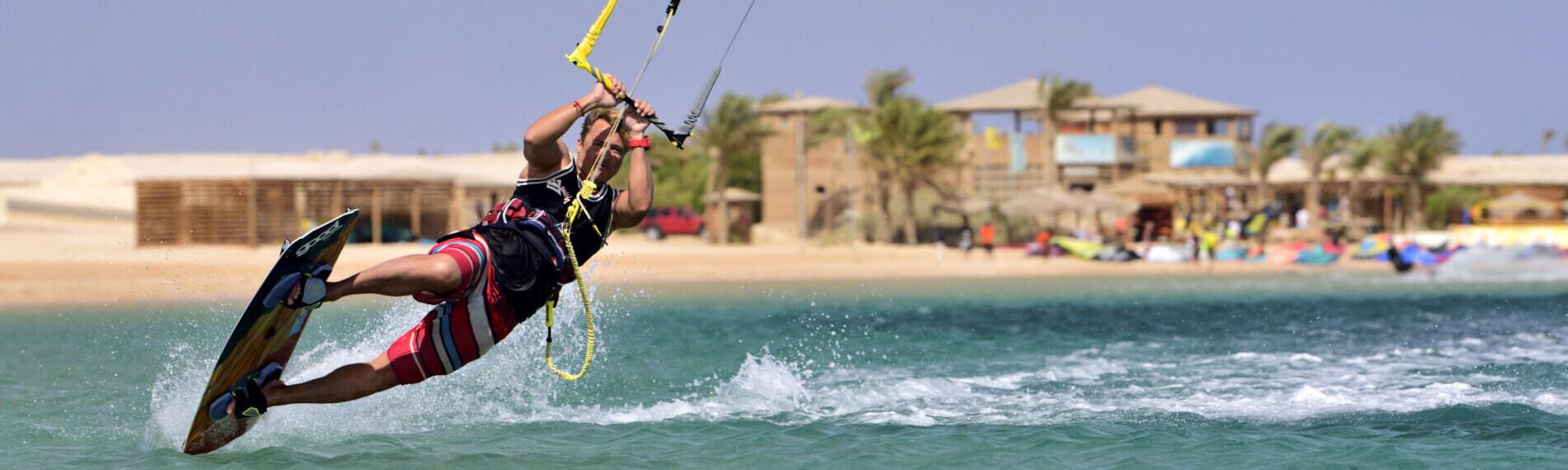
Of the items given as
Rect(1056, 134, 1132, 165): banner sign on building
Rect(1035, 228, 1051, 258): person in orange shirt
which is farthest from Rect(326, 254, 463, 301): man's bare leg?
Rect(1056, 134, 1132, 165): banner sign on building

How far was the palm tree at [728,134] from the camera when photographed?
4741cm

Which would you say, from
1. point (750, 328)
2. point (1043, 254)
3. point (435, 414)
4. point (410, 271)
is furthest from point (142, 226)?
point (410, 271)

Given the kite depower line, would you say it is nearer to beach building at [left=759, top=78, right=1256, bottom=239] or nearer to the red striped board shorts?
the red striped board shorts

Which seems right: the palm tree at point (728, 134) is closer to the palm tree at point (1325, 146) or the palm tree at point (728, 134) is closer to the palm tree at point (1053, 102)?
the palm tree at point (1053, 102)

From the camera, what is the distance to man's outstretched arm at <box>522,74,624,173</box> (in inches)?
294

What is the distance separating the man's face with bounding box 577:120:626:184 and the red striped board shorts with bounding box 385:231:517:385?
746 mm

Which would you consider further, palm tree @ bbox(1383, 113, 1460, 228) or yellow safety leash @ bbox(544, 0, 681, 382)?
palm tree @ bbox(1383, 113, 1460, 228)

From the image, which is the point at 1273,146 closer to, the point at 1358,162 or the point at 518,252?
the point at 1358,162

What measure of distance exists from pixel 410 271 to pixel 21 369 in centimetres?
877

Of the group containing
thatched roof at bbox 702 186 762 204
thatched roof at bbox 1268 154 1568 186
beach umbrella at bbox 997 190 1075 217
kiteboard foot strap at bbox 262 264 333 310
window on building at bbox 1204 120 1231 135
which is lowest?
kiteboard foot strap at bbox 262 264 333 310

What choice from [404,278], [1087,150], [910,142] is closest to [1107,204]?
[910,142]

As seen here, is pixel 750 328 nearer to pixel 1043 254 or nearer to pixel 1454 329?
pixel 1454 329

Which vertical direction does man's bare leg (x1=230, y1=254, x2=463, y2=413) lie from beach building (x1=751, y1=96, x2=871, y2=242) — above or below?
below

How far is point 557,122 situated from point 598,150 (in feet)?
1.89
